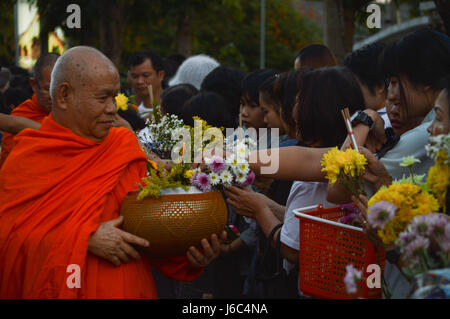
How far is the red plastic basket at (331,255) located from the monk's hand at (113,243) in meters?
0.84

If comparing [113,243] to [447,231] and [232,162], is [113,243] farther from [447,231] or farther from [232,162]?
[447,231]

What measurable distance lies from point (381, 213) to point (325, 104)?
1227 mm

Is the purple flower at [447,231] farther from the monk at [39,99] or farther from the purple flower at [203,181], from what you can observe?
the monk at [39,99]

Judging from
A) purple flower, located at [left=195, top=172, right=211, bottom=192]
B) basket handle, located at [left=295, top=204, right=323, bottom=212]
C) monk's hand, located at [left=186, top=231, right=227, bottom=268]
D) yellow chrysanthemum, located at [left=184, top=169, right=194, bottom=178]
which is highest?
yellow chrysanthemum, located at [left=184, top=169, right=194, bottom=178]

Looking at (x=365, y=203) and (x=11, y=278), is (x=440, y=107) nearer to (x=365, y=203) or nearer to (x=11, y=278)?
(x=365, y=203)

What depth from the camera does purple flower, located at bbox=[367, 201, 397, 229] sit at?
2.20 m

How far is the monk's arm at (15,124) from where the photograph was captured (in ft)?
15.0

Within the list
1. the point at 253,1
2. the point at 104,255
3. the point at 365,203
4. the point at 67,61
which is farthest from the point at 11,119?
the point at 253,1

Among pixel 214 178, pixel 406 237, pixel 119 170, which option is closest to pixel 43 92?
pixel 119 170

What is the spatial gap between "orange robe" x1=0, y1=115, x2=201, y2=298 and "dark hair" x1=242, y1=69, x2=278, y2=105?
1924 mm

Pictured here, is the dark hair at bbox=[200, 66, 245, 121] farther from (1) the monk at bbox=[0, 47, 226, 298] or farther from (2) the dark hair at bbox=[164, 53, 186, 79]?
(2) the dark hair at bbox=[164, 53, 186, 79]

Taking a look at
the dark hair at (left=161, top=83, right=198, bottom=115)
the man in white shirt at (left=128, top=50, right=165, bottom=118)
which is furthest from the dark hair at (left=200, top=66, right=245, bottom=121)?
the man in white shirt at (left=128, top=50, right=165, bottom=118)

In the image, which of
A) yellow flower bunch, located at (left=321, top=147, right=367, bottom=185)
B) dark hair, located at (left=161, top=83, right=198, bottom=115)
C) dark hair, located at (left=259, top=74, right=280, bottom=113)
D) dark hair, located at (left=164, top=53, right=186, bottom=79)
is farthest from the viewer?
dark hair, located at (left=164, top=53, right=186, bottom=79)
